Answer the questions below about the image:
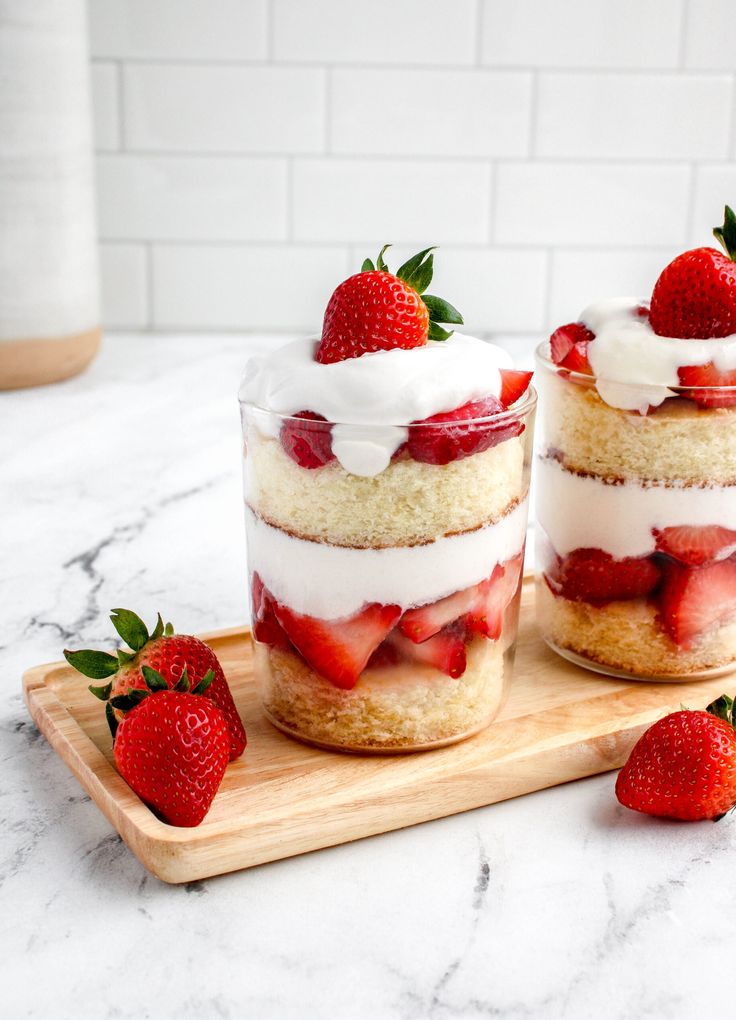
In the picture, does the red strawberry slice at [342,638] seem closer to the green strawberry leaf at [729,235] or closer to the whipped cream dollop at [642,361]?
the whipped cream dollop at [642,361]

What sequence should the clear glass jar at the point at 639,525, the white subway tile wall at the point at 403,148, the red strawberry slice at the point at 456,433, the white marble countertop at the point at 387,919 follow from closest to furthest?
the white marble countertop at the point at 387,919, the red strawberry slice at the point at 456,433, the clear glass jar at the point at 639,525, the white subway tile wall at the point at 403,148

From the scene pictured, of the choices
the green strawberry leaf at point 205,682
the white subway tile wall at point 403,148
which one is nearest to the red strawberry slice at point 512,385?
the green strawberry leaf at point 205,682

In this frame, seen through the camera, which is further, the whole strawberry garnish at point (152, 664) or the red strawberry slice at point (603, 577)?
the red strawberry slice at point (603, 577)

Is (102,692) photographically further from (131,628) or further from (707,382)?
(707,382)

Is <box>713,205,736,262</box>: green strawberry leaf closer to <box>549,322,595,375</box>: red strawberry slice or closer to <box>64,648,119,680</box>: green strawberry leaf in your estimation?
<box>549,322,595,375</box>: red strawberry slice

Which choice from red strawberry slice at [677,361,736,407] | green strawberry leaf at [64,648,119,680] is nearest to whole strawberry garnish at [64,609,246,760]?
green strawberry leaf at [64,648,119,680]

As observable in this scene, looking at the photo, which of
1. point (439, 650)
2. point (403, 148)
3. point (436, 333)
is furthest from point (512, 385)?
point (403, 148)

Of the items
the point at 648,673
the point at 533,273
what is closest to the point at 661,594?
the point at 648,673
